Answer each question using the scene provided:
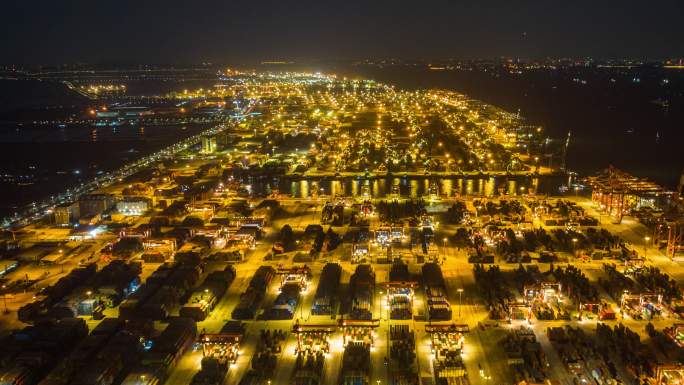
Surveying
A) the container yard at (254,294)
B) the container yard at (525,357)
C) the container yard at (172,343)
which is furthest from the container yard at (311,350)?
the container yard at (525,357)

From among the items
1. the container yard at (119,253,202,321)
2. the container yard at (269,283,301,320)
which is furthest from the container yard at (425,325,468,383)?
the container yard at (119,253,202,321)

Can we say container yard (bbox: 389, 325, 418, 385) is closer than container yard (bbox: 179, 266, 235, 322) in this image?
Yes

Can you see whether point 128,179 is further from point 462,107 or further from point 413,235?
point 462,107

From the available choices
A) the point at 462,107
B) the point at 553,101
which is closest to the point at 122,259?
the point at 462,107

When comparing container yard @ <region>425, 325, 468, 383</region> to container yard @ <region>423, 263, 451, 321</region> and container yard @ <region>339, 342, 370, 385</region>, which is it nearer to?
container yard @ <region>423, 263, 451, 321</region>

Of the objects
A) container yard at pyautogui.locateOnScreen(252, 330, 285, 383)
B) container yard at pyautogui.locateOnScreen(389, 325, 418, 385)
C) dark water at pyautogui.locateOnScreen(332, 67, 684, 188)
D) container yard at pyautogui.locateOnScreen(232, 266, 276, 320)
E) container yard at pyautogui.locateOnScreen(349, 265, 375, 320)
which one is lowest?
container yard at pyautogui.locateOnScreen(252, 330, 285, 383)

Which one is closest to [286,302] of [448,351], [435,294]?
[435,294]

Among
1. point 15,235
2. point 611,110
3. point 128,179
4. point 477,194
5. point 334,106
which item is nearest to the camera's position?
point 15,235

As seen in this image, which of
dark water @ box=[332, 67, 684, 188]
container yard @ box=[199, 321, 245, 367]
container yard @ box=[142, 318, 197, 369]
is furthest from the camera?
dark water @ box=[332, 67, 684, 188]
